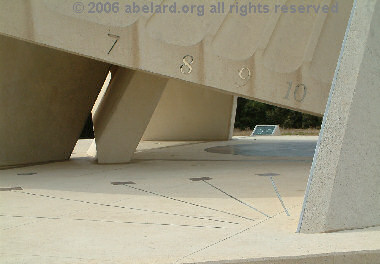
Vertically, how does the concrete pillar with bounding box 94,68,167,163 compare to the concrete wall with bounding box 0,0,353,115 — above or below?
below

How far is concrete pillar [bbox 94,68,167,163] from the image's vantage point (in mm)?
11234

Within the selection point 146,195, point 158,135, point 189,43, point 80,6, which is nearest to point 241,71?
point 189,43

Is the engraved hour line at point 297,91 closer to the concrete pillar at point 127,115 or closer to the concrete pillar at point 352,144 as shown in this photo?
the concrete pillar at point 127,115

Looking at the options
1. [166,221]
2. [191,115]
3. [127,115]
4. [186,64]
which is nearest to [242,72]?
[186,64]

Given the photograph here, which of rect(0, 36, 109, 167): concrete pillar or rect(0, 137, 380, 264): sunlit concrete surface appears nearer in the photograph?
rect(0, 137, 380, 264): sunlit concrete surface

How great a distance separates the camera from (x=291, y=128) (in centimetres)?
4128

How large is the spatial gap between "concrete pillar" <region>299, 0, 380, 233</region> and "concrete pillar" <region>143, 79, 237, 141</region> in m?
17.4

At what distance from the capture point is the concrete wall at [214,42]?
29.5 ft

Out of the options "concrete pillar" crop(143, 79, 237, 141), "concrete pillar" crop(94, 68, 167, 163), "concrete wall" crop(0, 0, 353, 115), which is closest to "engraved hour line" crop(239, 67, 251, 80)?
"concrete wall" crop(0, 0, 353, 115)

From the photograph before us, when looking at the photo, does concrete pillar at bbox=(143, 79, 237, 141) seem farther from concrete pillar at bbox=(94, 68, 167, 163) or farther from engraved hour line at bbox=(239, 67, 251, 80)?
engraved hour line at bbox=(239, 67, 251, 80)

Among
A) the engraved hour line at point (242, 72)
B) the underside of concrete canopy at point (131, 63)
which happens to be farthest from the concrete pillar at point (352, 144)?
the engraved hour line at point (242, 72)

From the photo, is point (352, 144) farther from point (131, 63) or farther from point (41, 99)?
point (41, 99)

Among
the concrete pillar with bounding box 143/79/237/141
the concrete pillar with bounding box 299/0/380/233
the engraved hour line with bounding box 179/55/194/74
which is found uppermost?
the engraved hour line with bounding box 179/55/194/74

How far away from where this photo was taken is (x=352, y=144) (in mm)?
4406
